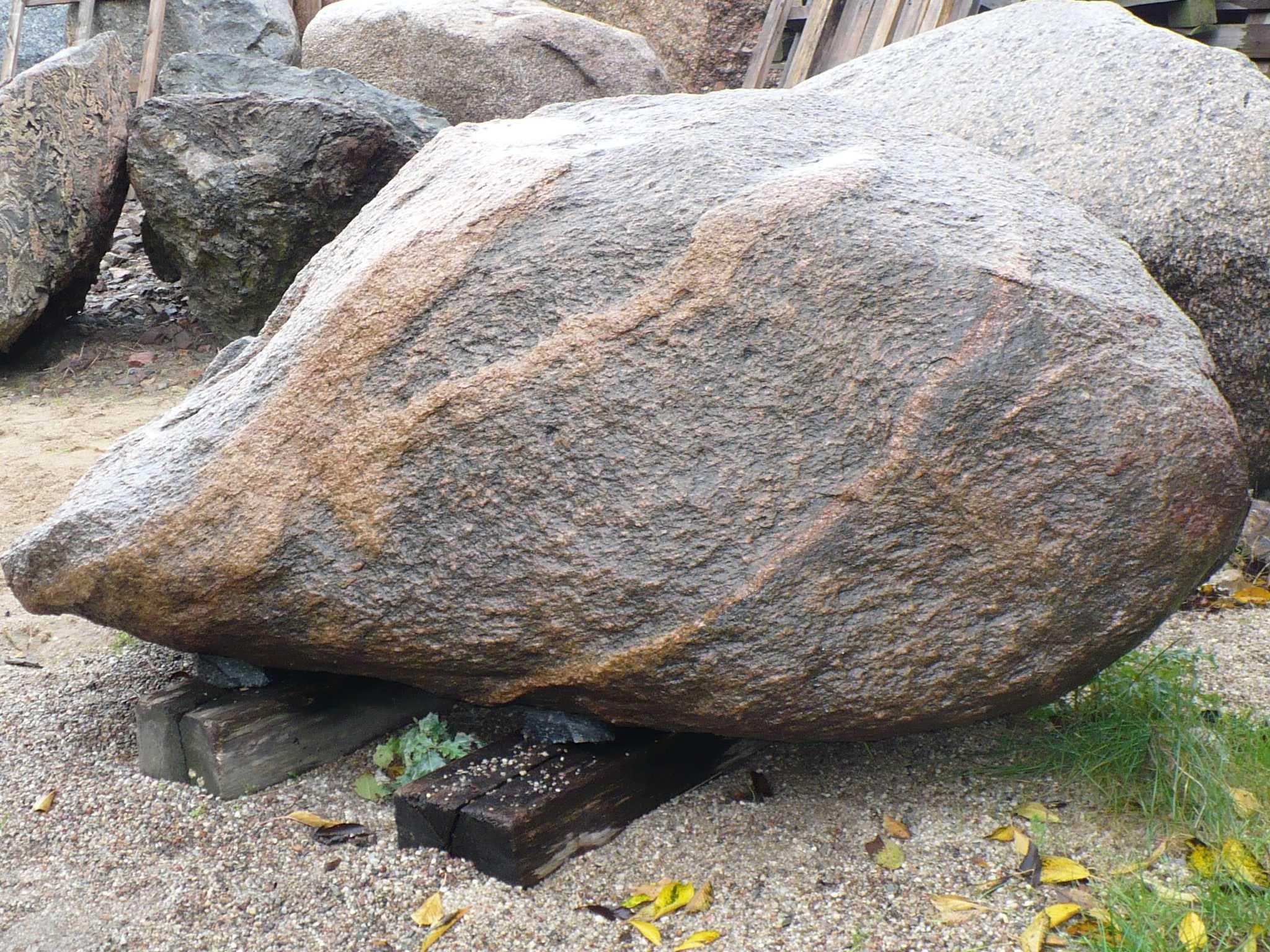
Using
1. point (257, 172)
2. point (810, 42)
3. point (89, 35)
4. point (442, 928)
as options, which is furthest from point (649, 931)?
point (89, 35)

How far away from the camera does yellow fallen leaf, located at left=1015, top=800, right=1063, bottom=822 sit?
2115mm

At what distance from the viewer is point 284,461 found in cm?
199

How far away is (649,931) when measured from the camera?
1.89 meters

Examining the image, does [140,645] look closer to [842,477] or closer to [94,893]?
[94,893]

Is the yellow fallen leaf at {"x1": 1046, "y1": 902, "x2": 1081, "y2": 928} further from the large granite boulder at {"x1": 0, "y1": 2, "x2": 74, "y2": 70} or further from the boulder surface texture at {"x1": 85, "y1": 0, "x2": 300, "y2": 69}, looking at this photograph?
the large granite boulder at {"x1": 0, "y1": 2, "x2": 74, "y2": 70}

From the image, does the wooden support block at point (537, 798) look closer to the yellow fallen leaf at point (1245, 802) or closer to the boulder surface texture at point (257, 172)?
the yellow fallen leaf at point (1245, 802)

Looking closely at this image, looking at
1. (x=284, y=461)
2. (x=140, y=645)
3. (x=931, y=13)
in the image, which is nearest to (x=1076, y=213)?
(x=284, y=461)

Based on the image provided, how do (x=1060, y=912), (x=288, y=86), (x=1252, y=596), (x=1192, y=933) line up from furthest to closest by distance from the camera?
(x=288, y=86) < (x=1252, y=596) < (x=1060, y=912) < (x=1192, y=933)

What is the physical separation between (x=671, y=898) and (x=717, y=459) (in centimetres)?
75

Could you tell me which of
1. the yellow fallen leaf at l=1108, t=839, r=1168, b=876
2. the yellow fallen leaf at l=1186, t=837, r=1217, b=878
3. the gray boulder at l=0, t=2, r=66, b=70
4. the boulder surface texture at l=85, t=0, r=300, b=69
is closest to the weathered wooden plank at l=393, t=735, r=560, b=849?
the yellow fallen leaf at l=1108, t=839, r=1168, b=876

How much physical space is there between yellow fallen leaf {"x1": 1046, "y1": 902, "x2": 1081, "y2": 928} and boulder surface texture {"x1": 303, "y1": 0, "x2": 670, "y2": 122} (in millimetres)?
5307

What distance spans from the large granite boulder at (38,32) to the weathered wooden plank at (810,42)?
5.13m

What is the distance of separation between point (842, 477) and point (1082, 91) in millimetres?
1616

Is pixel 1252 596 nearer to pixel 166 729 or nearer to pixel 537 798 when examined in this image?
pixel 537 798
